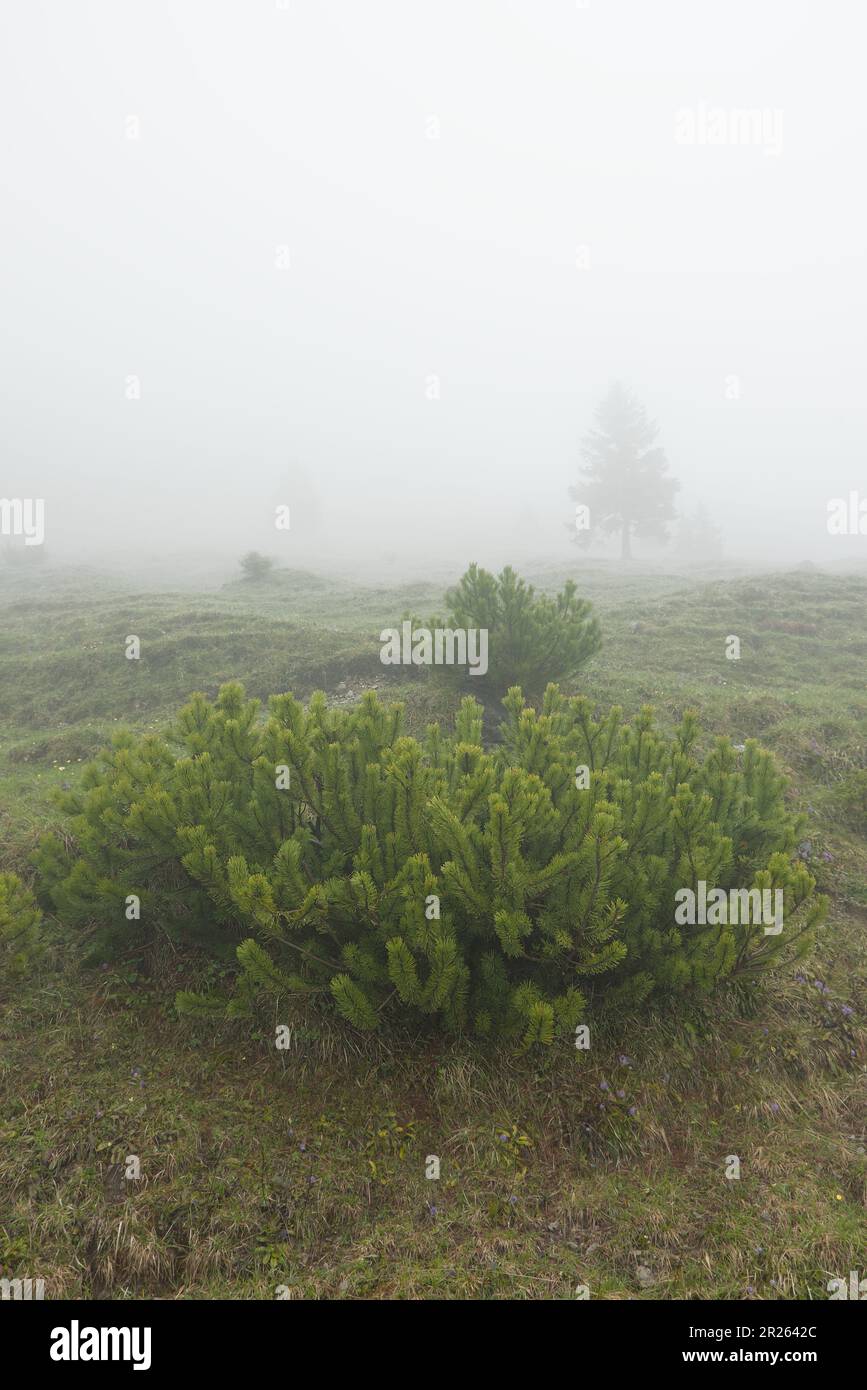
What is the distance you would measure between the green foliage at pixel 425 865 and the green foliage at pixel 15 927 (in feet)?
0.85

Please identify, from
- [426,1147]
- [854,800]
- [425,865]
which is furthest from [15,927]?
[854,800]

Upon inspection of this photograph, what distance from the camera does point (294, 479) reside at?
6681cm

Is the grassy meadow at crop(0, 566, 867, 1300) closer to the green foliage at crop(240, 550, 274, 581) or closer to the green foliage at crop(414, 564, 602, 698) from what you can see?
the green foliage at crop(414, 564, 602, 698)

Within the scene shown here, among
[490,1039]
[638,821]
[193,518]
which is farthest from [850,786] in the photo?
[193,518]

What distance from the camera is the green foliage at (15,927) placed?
414cm

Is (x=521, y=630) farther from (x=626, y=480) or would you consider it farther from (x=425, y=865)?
(x=626, y=480)

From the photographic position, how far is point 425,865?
3.90m

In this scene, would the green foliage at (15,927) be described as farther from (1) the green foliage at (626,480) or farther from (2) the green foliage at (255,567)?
(1) the green foliage at (626,480)

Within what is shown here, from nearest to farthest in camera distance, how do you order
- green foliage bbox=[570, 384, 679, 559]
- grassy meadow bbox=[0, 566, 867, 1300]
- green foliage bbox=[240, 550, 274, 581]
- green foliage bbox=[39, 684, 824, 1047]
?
grassy meadow bbox=[0, 566, 867, 1300], green foliage bbox=[39, 684, 824, 1047], green foliage bbox=[240, 550, 274, 581], green foliage bbox=[570, 384, 679, 559]

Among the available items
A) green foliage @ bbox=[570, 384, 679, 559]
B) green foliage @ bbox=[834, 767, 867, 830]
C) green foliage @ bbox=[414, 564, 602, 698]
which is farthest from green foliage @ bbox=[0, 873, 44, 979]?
green foliage @ bbox=[570, 384, 679, 559]

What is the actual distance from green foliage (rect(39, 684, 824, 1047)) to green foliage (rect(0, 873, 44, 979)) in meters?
0.26

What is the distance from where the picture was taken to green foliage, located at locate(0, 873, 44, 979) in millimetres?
4145

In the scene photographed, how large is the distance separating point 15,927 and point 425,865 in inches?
106
